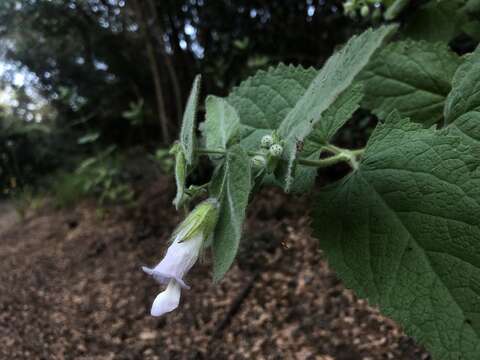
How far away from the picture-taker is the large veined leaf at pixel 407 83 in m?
0.85

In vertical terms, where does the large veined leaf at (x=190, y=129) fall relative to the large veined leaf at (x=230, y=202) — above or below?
above

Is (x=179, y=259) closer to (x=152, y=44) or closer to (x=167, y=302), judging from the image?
(x=167, y=302)

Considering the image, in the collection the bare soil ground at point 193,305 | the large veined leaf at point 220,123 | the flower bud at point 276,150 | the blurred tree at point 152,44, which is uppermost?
the blurred tree at point 152,44

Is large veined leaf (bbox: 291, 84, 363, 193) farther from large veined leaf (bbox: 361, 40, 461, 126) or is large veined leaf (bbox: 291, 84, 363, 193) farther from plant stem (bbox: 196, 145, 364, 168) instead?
large veined leaf (bbox: 361, 40, 461, 126)

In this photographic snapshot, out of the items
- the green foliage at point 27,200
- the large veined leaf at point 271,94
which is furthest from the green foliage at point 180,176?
the green foliage at point 27,200

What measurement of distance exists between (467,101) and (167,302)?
0.46m

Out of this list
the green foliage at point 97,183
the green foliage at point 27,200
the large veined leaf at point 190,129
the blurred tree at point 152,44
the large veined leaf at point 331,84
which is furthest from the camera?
the green foliage at point 27,200

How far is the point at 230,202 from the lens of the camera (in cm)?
53

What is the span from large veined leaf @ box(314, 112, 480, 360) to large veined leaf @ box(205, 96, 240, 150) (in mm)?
157

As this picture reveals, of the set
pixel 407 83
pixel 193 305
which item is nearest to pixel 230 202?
pixel 407 83

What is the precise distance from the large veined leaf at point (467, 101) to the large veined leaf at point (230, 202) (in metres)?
0.30

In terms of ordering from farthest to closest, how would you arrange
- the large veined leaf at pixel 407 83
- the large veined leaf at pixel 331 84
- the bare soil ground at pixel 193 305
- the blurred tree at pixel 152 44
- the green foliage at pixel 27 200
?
1. the green foliage at pixel 27 200
2. the blurred tree at pixel 152 44
3. the bare soil ground at pixel 193 305
4. the large veined leaf at pixel 407 83
5. the large veined leaf at pixel 331 84

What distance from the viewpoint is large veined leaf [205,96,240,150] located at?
2.07 feet

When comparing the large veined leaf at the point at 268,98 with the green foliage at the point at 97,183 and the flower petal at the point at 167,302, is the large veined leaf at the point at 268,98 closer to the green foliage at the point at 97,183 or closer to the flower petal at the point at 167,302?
the flower petal at the point at 167,302
